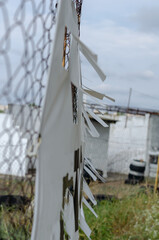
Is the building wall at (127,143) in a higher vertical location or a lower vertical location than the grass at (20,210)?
lower

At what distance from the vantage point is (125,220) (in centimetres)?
515

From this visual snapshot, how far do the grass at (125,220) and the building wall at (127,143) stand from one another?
391 inches

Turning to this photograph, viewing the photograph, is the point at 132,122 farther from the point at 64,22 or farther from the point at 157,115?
the point at 64,22

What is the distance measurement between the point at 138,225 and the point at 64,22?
3862 millimetres

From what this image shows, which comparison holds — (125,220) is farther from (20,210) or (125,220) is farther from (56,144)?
(56,144)

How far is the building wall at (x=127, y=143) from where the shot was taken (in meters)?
16.1

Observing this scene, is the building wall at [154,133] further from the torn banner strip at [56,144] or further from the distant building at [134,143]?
the torn banner strip at [56,144]

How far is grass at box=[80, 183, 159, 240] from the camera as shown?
450 cm

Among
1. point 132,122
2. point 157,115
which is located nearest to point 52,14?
point 157,115

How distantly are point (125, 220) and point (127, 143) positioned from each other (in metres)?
12.1

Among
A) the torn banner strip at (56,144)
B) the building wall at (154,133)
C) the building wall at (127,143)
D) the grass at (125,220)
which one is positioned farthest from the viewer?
the building wall at (127,143)

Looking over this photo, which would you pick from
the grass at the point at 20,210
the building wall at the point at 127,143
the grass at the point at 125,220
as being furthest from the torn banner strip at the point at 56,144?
the building wall at the point at 127,143

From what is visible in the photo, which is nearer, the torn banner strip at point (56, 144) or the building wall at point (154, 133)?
the torn banner strip at point (56, 144)

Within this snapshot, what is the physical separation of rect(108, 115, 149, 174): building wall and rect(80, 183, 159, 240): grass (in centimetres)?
992
